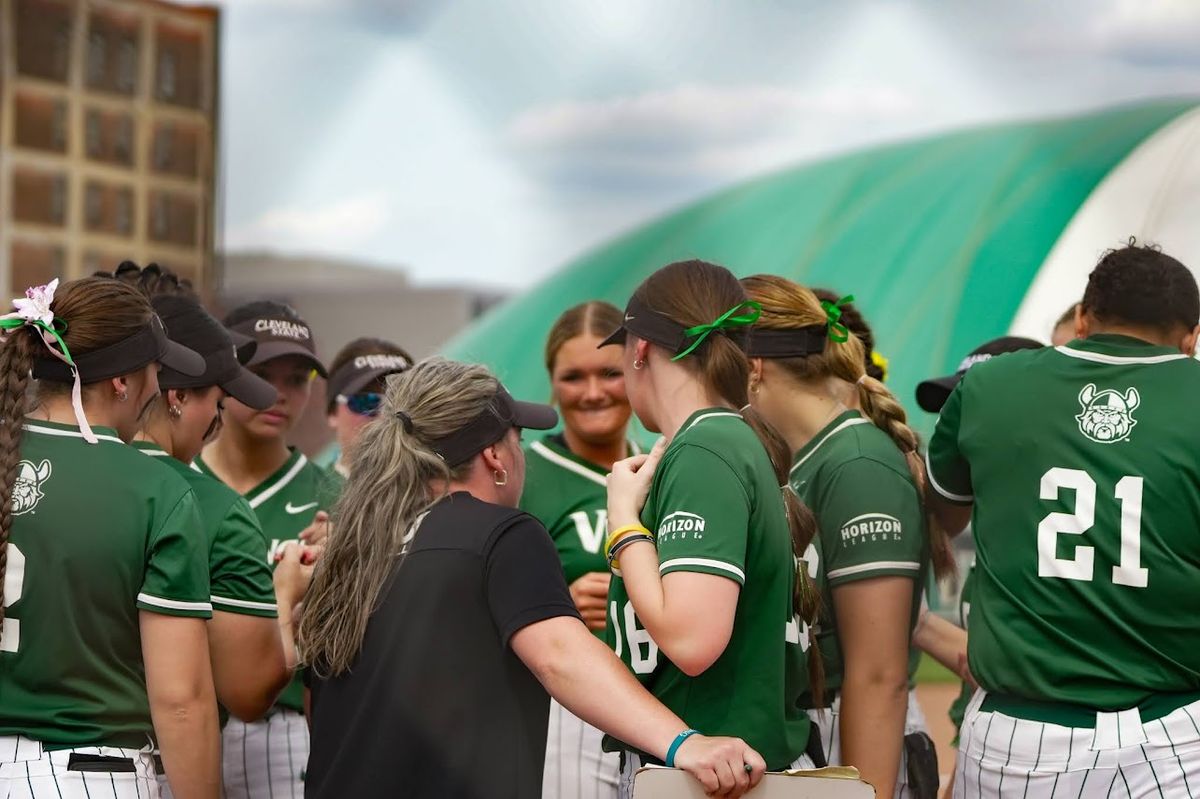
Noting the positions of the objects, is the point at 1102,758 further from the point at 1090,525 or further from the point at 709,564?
the point at 709,564

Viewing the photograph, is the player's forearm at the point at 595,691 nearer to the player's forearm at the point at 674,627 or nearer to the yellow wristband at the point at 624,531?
the player's forearm at the point at 674,627

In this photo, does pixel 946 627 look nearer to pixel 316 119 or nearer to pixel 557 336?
pixel 557 336

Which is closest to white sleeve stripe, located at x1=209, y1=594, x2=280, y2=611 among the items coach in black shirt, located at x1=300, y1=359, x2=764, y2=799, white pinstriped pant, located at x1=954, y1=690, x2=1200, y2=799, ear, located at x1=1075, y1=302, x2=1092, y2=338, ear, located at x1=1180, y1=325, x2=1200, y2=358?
coach in black shirt, located at x1=300, y1=359, x2=764, y2=799

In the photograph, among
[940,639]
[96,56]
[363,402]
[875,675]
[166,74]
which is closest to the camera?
[875,675]

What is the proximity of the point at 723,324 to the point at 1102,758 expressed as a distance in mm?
1075

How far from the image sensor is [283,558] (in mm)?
3062

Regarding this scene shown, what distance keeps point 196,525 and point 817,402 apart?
4.62ft

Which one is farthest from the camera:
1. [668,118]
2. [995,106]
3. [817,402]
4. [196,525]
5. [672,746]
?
[668,118]

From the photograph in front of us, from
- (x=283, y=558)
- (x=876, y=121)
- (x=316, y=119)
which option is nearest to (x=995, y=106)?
(x=876, y=121)

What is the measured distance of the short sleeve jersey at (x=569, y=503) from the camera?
11.8 feet

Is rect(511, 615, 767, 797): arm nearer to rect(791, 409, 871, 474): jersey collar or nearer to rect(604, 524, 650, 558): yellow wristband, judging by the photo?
rect(604, 524, 650, 558): yellow wristband

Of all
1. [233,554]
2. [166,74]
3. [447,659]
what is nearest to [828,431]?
[447,659]

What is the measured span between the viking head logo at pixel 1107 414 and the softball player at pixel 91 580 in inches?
66.8

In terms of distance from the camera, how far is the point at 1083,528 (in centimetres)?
251
